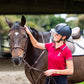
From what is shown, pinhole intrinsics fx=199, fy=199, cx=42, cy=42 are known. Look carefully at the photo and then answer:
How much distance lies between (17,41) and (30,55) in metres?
0.66

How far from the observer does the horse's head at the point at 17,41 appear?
10.2ft

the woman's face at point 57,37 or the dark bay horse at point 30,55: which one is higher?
the woman's face at point 57,37

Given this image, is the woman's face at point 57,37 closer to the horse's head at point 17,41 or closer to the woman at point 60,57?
the woman at point 60,57

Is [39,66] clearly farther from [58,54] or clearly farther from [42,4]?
[42,4]

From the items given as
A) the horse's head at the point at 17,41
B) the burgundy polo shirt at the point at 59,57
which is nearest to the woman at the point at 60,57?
the burgundy polo shirt at the point at 59,57

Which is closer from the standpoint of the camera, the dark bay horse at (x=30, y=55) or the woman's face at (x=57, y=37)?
the woman's face at (x=57, y=37)

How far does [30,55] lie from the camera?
3.79 m

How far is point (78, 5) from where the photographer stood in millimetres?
12430

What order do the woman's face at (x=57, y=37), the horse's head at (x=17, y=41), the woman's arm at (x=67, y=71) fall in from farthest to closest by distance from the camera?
the horse's head at (x=17, y=41) → the woman's face at (x=57, y=37) → the woman's arm at (x=67, y=71)

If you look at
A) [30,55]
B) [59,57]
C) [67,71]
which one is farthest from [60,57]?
[30,55]

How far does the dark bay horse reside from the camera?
3195 mm

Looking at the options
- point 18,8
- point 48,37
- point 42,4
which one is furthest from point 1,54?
point 48,37

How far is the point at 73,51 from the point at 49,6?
8791 millimetres

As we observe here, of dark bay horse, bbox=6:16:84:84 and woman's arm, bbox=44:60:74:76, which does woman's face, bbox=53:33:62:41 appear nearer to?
woman's arm, bbox=44:60:74:76
